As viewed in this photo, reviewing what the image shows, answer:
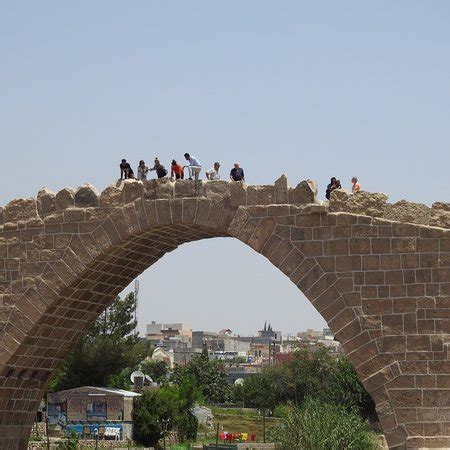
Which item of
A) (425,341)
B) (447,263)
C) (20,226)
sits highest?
(20,226)

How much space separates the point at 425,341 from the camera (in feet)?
47.4

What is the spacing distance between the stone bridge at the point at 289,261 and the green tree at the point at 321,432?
7.64 m

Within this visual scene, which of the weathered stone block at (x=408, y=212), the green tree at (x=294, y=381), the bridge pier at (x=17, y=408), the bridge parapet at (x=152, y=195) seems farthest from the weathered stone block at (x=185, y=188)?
the green tree at (x=294, y=381)

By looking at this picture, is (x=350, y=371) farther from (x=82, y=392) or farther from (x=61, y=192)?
(x=61, y=192)

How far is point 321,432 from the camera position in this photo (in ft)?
78.4

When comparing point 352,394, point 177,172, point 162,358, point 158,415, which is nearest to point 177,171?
point 177,172

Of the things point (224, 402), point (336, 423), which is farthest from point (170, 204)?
point (224, 402)

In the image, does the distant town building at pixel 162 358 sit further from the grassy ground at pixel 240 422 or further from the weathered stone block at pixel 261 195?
the weathered stone block at pixel 261 195

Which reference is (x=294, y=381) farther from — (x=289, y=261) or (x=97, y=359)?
(x=289, y=261)

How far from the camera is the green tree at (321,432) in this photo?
2375 cm

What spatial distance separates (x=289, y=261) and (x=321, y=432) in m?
9.57

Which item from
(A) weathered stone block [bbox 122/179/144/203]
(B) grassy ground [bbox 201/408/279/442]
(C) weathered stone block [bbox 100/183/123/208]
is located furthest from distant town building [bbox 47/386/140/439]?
(A) weathered stone block [bbox 122/179/144/203]

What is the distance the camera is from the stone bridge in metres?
14.5

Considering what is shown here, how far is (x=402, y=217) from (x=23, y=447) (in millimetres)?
7898
